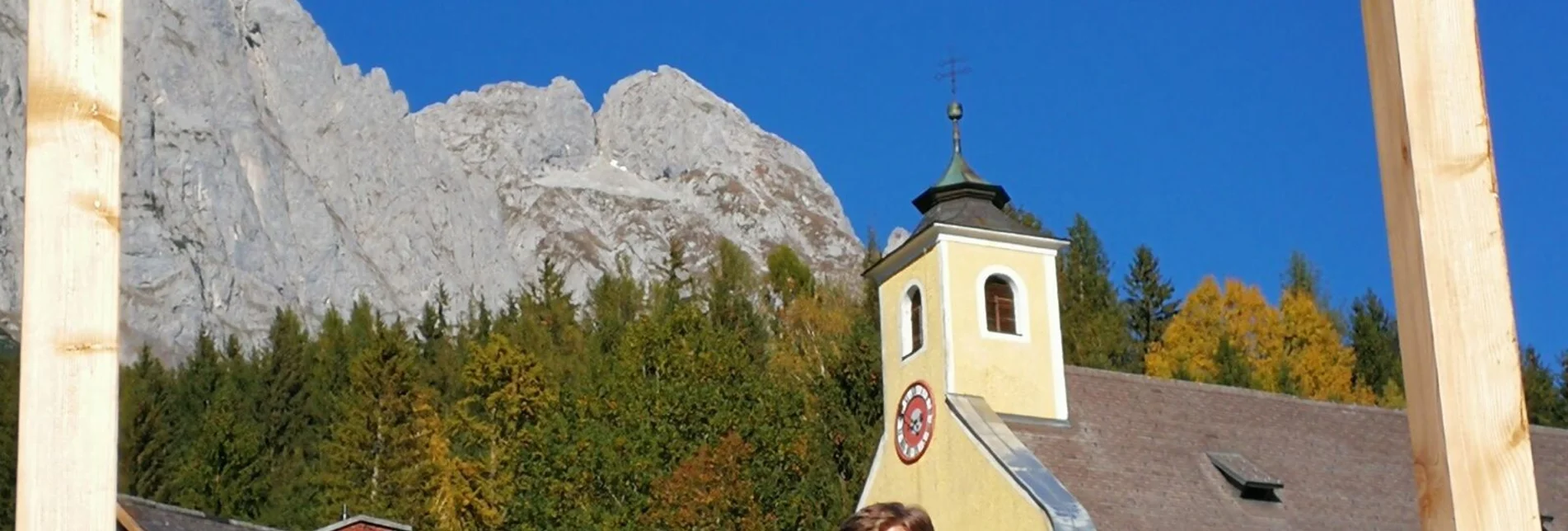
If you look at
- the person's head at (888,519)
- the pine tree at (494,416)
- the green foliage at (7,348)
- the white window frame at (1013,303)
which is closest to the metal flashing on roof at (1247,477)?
the white window frame at (1013,303)

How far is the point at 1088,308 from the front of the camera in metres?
58.0

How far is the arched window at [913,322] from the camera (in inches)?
1105

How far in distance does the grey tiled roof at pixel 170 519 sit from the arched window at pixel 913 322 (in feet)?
28.7

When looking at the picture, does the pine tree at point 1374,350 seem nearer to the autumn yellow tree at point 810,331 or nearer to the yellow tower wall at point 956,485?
the autumn yellow tree at point 810,331

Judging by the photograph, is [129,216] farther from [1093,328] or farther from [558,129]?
[558,129]

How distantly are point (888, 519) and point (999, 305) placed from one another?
80.2ft

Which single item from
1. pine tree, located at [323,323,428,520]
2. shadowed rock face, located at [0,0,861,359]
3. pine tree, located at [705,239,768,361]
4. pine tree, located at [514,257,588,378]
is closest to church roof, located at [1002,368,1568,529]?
pine tree, located at [323,323,428,520]

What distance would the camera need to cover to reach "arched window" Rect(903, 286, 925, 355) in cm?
2806

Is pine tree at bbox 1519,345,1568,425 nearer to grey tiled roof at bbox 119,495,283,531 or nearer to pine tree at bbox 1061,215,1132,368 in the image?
pine tree at bbox 1061,215,1132,368

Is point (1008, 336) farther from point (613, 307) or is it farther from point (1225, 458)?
point (613, 307)

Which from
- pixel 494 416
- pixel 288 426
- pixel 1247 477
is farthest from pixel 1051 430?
pixel 288 426

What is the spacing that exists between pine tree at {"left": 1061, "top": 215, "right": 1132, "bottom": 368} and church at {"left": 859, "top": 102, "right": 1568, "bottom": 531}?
21.3m

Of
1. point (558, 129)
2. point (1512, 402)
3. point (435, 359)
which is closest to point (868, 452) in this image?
point (435, 359)

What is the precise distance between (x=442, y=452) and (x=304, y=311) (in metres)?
48.1
